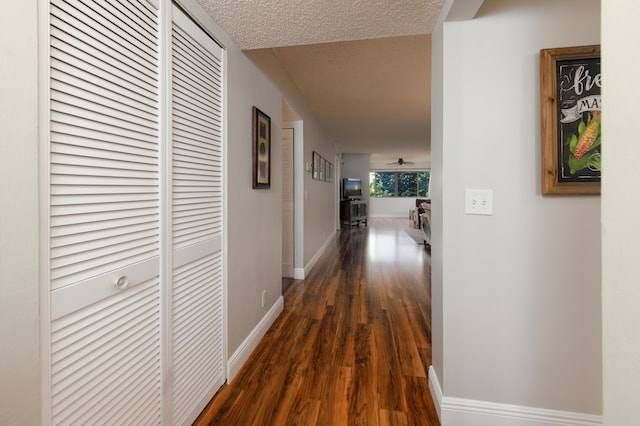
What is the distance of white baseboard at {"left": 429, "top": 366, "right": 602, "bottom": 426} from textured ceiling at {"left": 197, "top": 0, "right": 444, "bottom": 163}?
1.92 metres

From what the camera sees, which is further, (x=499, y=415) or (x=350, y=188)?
(x=350, y=188)

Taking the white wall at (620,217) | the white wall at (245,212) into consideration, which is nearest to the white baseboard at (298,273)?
the white wall at (245,212)

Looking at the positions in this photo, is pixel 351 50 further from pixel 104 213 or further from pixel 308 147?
pixel 104 213

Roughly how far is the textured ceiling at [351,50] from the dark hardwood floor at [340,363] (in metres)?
2.01

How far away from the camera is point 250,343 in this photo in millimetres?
2061

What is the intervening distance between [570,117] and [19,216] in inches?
77.4

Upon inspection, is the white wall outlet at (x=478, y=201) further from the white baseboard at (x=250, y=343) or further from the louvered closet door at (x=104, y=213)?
the white baseboard at (x=250, y=343)

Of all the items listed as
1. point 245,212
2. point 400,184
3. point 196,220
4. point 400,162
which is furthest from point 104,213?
point 400,184

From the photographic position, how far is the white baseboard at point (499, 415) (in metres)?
1.36

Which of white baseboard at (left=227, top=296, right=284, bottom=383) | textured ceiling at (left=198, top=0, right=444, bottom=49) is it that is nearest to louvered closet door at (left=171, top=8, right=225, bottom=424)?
white baseboard at (left=227, top=296, right=284, bottom=383)

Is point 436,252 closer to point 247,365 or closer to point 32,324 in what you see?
point 247,365

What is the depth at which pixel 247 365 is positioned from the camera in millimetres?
1936

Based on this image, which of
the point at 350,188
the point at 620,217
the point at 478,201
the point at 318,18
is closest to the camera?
the point at 620,217

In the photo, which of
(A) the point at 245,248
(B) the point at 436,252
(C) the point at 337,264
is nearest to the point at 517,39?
(B) the point at 436,252
